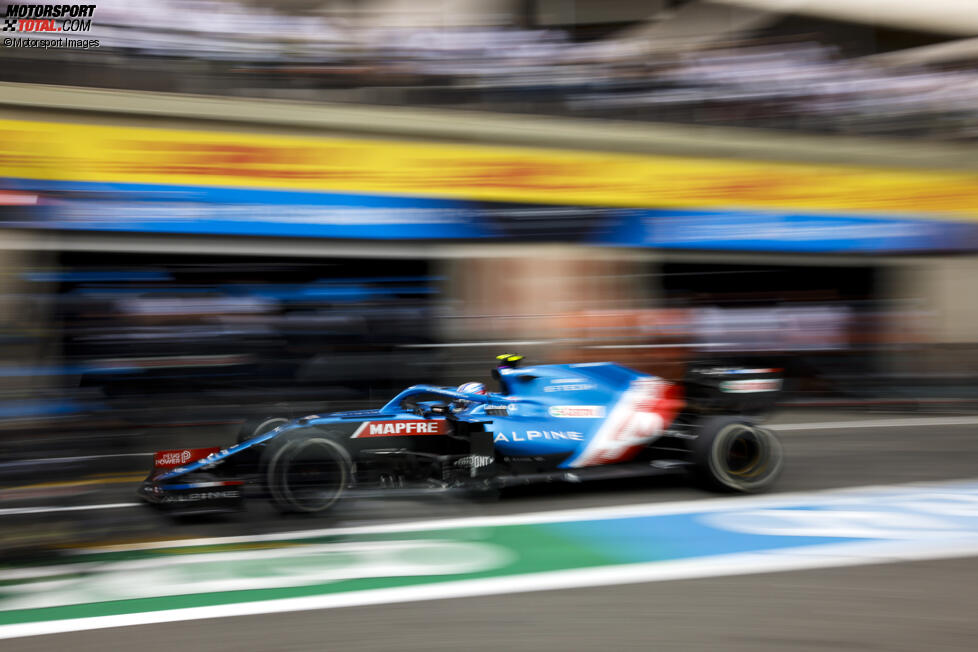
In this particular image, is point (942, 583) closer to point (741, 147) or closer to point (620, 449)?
point (620, 449)

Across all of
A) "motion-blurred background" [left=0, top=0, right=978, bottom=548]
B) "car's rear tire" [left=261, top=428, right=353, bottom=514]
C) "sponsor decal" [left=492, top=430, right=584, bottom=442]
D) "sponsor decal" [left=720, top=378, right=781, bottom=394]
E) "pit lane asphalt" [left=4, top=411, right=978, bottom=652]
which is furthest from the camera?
"motion-blurred background" [left=0, top=0, right=978, bottom=548]

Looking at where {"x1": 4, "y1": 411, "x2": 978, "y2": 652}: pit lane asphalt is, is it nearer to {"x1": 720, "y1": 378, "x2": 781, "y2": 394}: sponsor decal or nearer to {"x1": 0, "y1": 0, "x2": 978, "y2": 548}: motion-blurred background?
{"x1": 720, "y1": 378, "x2": 781, "y2": 394}: sponsor decal

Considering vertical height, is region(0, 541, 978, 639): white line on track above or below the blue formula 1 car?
below

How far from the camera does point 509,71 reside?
37.9 feet

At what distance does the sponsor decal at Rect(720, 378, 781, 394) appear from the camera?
6090 millimetres

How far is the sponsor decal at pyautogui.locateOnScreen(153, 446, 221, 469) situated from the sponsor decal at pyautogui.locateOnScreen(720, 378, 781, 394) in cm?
340

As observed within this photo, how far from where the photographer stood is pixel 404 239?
10.6 m

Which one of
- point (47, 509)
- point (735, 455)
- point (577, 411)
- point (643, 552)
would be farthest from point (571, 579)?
point (47, 509)

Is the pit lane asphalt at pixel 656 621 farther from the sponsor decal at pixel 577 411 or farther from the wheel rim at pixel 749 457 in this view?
the sponsor decal at pixel 577 411

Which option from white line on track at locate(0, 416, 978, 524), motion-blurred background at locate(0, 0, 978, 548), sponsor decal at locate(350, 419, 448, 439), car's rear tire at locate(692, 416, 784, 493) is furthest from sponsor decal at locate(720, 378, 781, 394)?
white line on track at locate(0, 416, 978, 524)

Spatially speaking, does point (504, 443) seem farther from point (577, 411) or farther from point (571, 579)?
point (571, 579)

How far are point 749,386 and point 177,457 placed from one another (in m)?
3.80

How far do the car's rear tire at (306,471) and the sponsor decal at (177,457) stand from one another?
18.0 inches

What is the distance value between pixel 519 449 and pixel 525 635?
82.2 inches
